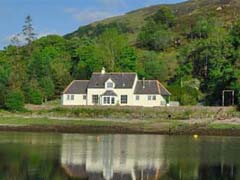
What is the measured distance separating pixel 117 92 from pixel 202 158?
156 ft

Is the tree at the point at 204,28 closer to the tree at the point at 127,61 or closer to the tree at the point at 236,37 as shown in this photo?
the tree at the point at 236,37

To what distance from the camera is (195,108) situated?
8156 centimetres

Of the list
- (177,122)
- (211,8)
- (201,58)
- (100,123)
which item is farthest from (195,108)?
(211,8)

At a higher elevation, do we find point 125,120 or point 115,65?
point 115,65

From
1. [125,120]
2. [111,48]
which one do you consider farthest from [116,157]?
[111,48]

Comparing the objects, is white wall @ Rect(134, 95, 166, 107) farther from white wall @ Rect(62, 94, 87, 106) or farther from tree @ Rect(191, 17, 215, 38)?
tree @ Rect(191, 17, 215, 38)

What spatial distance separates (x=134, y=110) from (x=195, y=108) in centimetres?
904

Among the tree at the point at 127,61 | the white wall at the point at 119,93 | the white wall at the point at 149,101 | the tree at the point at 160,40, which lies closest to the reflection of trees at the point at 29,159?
the white wall at the point at 119,93

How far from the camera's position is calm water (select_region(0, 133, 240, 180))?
37969 mm

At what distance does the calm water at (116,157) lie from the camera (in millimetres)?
37969

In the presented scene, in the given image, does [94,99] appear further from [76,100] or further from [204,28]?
[204,28]

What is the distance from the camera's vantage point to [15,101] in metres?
84.8

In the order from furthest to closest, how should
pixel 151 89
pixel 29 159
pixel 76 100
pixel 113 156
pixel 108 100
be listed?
pixel 76 100
pixel 108 100
pixel 151 89
pixel 113 156
pixel 29 159

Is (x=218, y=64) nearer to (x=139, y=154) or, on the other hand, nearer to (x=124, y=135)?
(x=124, y=135)
